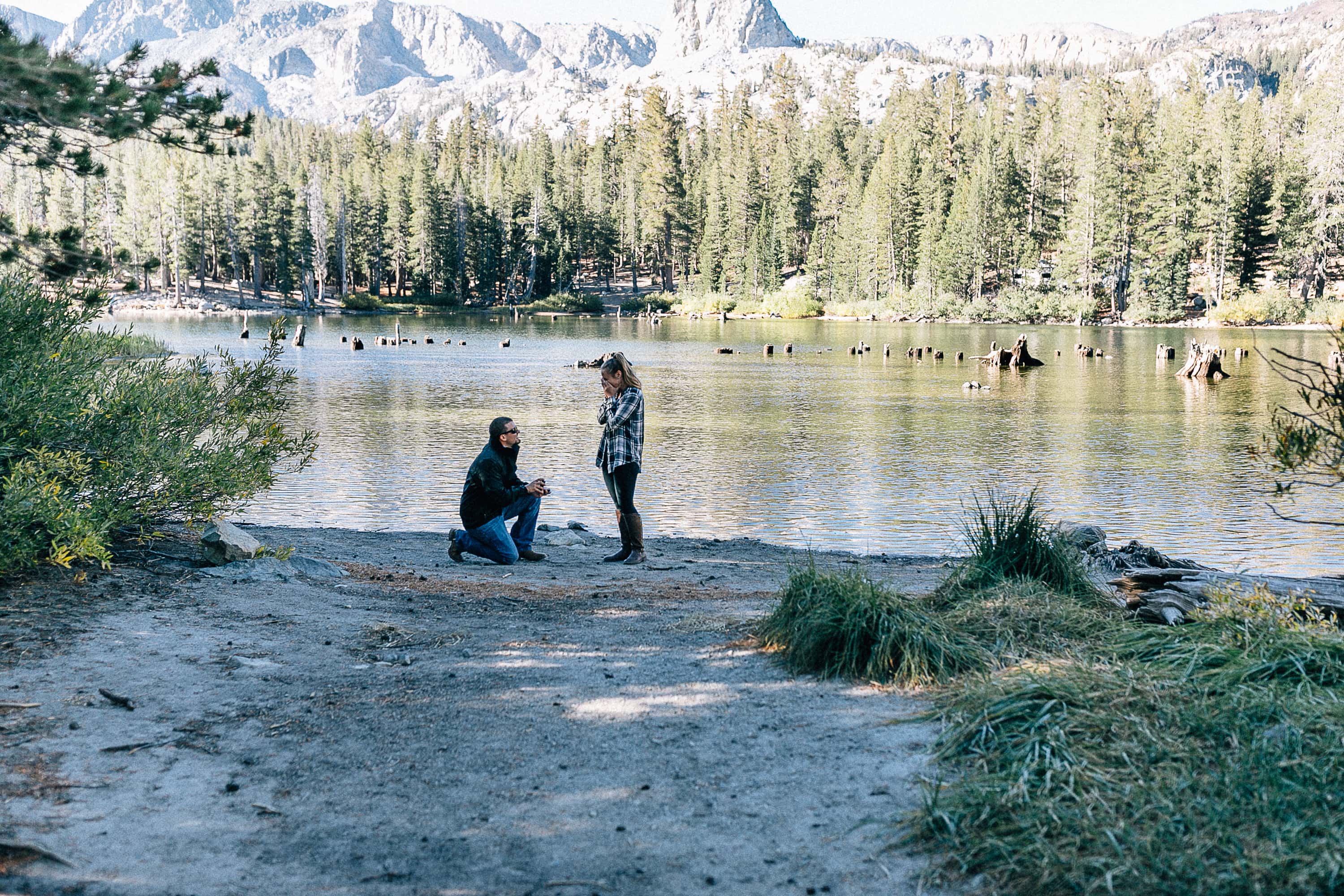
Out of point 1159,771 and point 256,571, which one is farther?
point 256,571

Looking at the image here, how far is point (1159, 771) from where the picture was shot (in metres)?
3.88

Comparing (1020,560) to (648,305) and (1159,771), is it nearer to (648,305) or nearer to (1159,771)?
(1159,771)

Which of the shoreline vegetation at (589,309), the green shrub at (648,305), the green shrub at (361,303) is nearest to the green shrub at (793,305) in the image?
the shoreline vegetation at (589,309)

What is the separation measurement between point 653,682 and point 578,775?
1240 millimetres


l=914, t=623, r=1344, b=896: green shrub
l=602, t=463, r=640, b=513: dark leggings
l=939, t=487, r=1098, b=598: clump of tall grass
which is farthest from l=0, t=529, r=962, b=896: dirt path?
l=602, t=463, r=640, b=513: dark leggings

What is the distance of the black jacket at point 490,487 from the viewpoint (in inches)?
378

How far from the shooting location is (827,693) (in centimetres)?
533

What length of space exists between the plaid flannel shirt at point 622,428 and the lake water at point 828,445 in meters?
3.98

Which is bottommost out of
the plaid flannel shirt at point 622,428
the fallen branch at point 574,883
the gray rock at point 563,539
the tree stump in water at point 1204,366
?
the gray rock at point 563,539

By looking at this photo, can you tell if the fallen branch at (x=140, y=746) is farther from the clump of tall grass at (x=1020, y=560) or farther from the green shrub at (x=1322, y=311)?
the green shrub at (x=1322, y=311)

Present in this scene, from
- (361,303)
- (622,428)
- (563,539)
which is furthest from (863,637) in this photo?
(361,303)

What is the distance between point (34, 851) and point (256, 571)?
4499 mm

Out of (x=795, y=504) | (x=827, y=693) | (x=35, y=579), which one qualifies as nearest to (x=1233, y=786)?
(x=827, y=693)

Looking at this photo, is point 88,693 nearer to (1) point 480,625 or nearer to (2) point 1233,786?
(1) point 480,625
